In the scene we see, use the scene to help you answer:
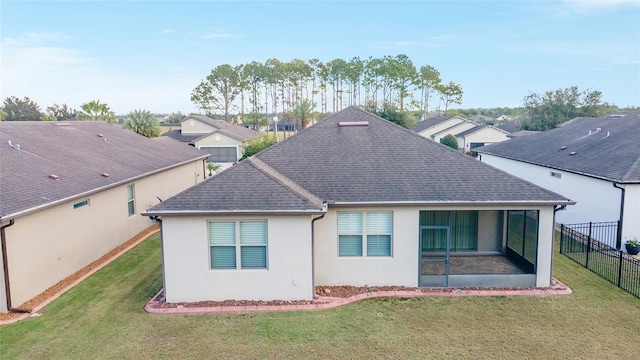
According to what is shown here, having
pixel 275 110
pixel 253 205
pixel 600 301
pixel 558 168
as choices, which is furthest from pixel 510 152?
pixel 275 110

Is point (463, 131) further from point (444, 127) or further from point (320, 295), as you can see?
point (320, 295)

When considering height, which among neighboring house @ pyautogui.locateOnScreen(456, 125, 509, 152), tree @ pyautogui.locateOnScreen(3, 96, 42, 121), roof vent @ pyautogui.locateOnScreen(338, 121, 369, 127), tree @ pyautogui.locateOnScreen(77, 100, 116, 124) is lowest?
neighboring house @ pyautogui.locateOnScreen(456, 125, 509, 152)

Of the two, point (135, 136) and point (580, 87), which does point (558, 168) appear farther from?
point (580, 87)

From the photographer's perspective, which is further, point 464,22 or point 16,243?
point 464,22

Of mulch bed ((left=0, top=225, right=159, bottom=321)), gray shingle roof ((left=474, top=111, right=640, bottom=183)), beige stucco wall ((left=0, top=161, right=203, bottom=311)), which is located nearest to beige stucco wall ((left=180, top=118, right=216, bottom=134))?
beige stucco wall ((left=0, top=161, right=203, bottom=311))

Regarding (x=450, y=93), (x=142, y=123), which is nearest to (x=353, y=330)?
(x=142, y=123)

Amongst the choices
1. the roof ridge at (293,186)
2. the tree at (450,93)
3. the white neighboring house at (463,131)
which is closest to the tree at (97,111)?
the white neighboring house at (463,131)

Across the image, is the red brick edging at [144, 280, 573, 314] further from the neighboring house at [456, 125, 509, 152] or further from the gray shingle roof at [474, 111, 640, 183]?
the neighboring house at [456, 125, 509, 152]

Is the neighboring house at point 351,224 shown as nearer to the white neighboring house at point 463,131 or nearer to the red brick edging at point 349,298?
the red brick edging at point 349,298
